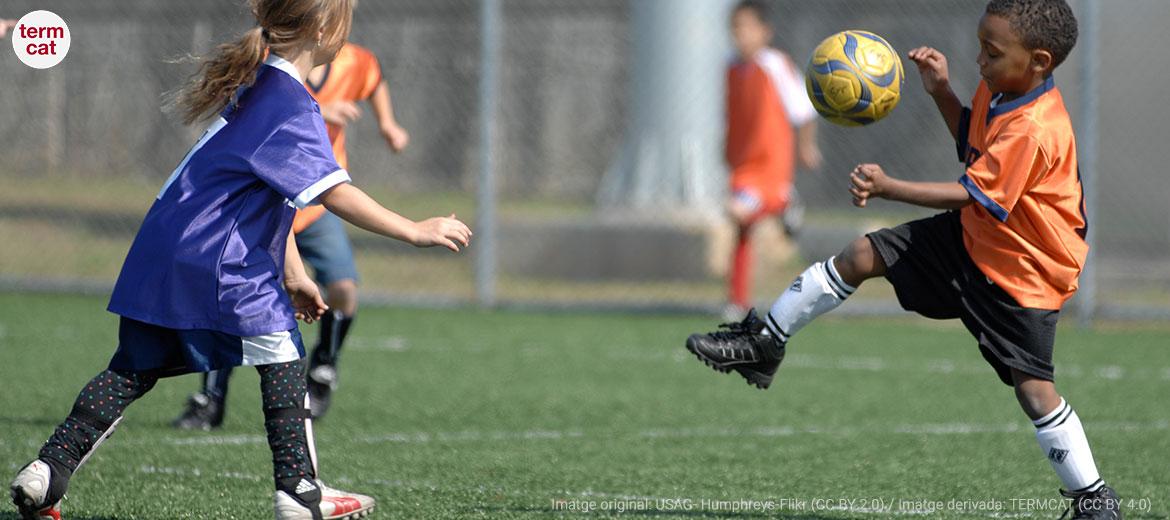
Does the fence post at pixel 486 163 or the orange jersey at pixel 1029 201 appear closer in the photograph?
the orange jersey at pixel 1029 201

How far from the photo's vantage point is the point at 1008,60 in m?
4.34

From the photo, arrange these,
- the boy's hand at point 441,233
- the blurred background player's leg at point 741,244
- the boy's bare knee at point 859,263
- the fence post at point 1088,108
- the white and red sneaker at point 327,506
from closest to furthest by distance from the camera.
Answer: the boy's hand at point 441,233 → the white and red sneaker at point 327,506 → the boy's bare knee at point 859,263 → the fence post at point 1088,108 → the blurred background player's leg at point 741,244

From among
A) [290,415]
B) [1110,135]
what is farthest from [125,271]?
[1110,135]

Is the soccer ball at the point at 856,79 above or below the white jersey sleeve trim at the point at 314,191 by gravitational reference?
above

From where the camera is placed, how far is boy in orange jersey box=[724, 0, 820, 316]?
1059 cm

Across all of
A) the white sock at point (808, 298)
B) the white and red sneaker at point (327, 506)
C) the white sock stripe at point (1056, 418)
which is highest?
the white sock at point (808, 298)

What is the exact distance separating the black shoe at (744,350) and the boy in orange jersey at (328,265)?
2.12m

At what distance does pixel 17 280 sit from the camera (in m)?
11.9

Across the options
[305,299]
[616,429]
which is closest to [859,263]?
[305,299]

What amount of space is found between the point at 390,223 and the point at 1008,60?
1.81 m

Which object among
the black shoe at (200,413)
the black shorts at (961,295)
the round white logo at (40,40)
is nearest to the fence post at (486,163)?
the black shoe at (200,413)

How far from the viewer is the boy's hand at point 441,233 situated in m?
3.76

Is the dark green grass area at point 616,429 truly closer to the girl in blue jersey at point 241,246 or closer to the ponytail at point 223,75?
the girl in blue jersey at point 241,246

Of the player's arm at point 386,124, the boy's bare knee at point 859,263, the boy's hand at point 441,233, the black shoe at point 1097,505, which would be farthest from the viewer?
the player's arm at point 386,124
